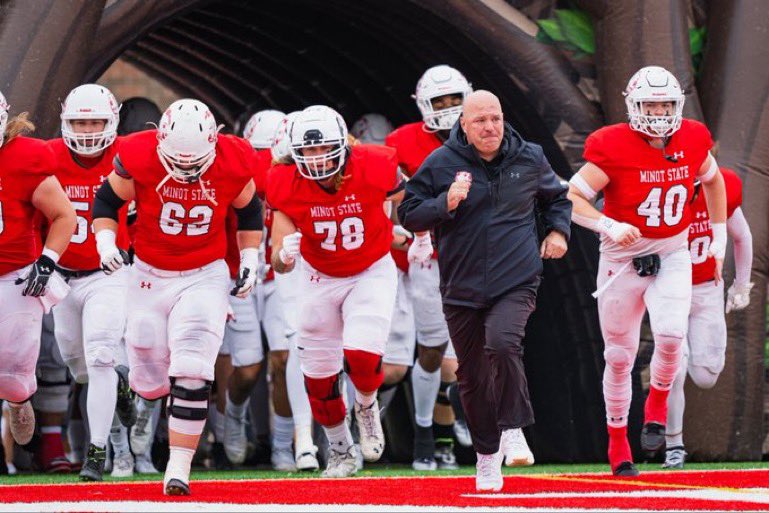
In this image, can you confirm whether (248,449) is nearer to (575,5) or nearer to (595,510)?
(575,5)

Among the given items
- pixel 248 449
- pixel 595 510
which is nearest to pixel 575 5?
pixel 248 449

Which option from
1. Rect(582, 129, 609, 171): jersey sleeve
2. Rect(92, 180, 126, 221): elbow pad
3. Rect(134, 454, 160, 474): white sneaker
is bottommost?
Rect(134, 454, 160, 474): white sneaker

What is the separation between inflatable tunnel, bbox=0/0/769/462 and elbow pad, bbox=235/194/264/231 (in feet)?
7.63

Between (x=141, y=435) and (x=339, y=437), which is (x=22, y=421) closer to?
(x=141, y=435)

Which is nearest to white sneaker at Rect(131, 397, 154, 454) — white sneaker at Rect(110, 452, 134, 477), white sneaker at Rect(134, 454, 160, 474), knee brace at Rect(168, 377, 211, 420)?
white sneaker at Rect(134, 454, 160, 474)

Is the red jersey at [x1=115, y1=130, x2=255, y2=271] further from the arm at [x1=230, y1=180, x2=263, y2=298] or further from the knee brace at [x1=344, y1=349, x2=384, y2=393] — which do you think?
the knee brace at [x1=344, y1=349, x2=384, y2=393]

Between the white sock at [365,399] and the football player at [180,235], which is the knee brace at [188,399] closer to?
the football player at [180,235]

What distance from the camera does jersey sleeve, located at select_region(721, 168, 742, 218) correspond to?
9383 mm

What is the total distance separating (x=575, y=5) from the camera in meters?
11.3

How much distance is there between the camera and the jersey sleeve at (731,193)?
9383 mm

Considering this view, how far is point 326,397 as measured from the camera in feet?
26.7

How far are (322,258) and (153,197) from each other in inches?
44.6

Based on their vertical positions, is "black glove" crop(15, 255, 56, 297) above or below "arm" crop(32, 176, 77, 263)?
below

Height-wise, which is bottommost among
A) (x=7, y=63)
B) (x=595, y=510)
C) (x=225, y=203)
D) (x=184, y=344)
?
(x=595, y=510)
